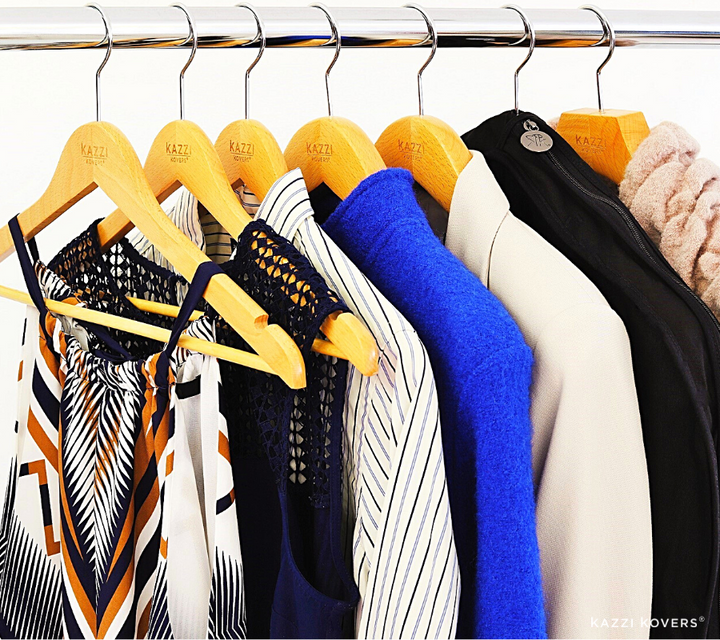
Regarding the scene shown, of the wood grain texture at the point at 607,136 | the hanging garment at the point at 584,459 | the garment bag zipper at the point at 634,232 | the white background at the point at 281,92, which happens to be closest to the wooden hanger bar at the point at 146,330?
the hanging garment at the point at 584,459

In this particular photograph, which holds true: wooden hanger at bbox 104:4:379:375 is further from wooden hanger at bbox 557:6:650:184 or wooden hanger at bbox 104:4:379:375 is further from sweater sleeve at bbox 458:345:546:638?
wooden hanger at bbox 557:6:650:184

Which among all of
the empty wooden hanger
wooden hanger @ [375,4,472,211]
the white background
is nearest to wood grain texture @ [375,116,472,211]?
wooden hanger @ [375,4,472,211]

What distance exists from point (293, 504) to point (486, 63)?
1.13 m

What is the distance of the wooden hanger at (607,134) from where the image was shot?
2.80 feet

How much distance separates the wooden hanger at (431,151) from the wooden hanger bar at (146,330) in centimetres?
26

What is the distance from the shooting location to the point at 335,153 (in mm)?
765

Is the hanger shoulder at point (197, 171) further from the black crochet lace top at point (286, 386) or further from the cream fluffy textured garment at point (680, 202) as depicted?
the cream fluffy textured garment at point (680, 202)

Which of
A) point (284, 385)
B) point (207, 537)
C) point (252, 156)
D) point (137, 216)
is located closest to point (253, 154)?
point (252, 156)

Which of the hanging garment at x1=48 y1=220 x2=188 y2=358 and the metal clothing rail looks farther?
the hanging garment at x1=48 y1=220 x2=188 y2=358

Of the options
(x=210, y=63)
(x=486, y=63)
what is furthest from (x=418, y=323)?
(x=486, y=63)

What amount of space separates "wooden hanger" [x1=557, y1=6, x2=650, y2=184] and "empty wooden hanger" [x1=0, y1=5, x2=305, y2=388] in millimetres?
431

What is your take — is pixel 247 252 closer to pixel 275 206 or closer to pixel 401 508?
pixel 275 206

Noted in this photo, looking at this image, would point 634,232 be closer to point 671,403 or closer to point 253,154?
point 671,403

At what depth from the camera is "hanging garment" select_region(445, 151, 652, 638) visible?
0.62 m
